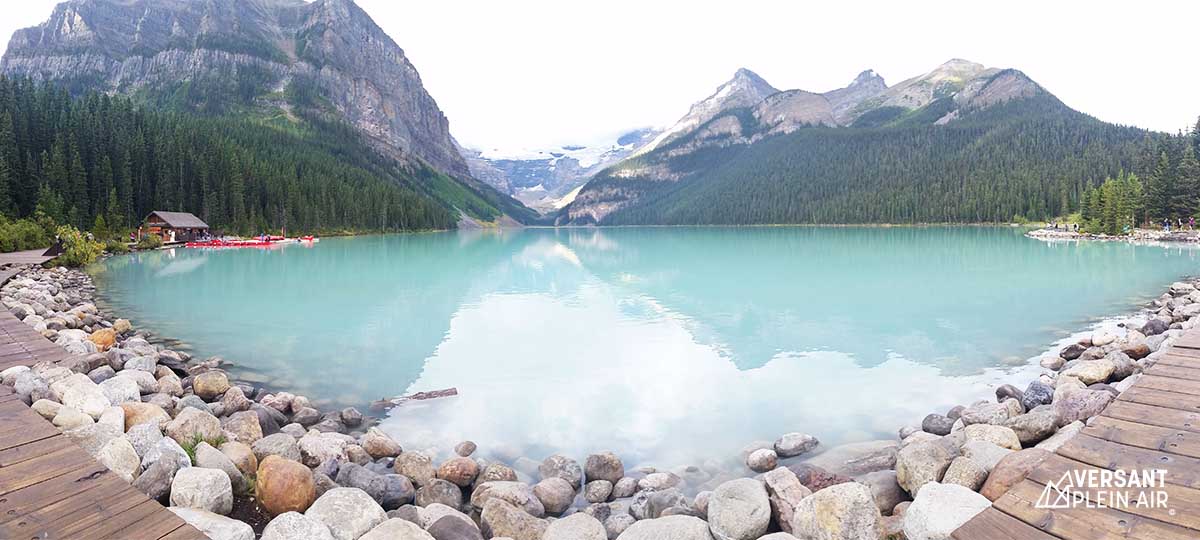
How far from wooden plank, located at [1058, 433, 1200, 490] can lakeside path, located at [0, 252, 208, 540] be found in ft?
24.4

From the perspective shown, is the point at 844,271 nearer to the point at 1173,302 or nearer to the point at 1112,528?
the point at 1173,302

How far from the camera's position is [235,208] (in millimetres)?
96938

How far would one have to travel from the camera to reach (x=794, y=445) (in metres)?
9.74

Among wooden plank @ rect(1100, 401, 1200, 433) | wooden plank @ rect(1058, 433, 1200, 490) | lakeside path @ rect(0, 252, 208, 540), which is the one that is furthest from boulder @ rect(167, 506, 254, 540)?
wooden plank @ rect(1100, 401, 1200, 433)

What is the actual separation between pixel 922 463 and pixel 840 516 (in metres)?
1.89

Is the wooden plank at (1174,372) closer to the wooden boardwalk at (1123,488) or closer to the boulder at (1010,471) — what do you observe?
the wooden boardwalk at (1123,488)

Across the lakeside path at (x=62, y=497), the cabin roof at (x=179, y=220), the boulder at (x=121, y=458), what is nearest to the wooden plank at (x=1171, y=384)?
the lakeside path at (x=62, y=497)

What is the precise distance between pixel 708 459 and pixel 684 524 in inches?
164

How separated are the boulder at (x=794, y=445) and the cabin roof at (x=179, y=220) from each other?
3617 inches

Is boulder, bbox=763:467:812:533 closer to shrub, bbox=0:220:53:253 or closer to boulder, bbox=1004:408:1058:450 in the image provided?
boulder, bbox=1004:408:1058:450

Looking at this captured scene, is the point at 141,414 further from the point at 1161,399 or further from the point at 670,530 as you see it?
the point at 1161,399

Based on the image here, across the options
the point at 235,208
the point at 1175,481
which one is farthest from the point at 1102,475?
the point at 235,208

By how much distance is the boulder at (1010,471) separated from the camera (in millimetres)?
5528

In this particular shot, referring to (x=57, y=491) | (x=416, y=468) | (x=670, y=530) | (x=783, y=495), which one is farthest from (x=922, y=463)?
(x=57, y=491)
